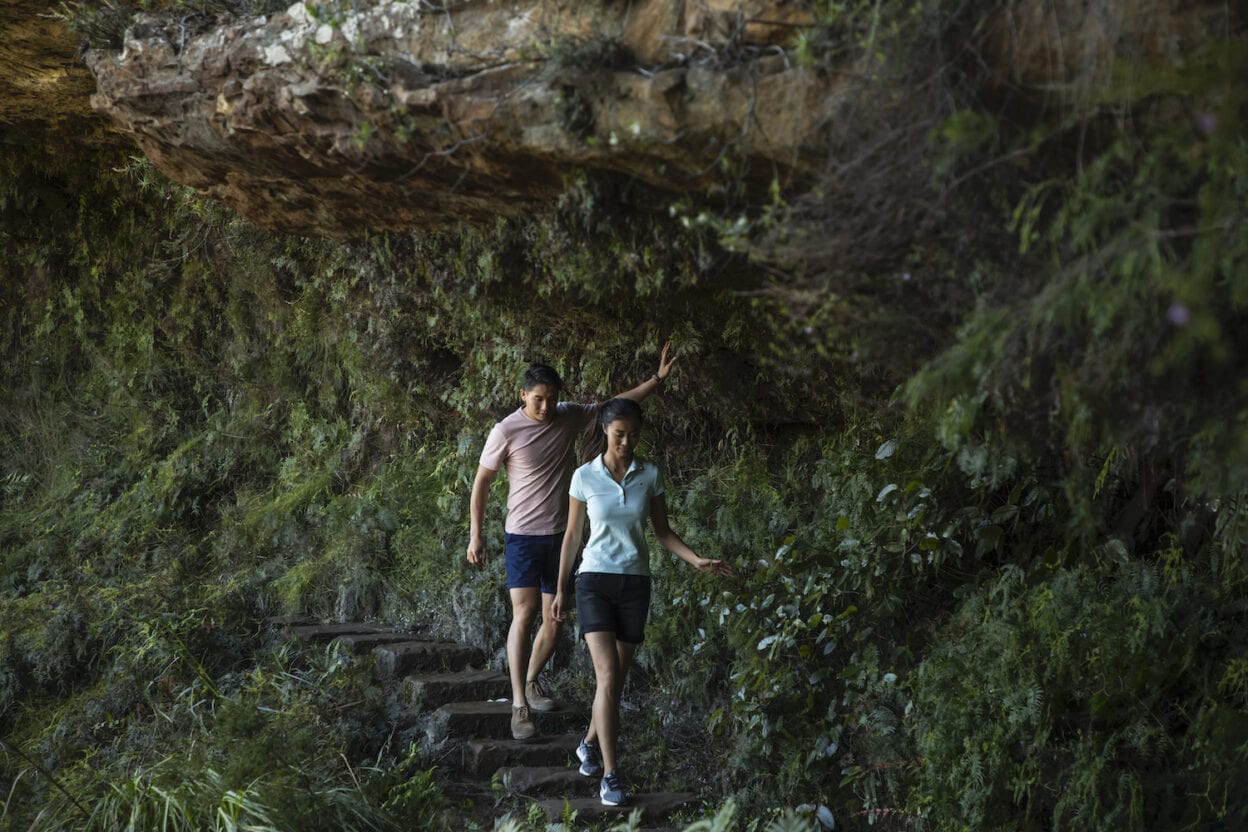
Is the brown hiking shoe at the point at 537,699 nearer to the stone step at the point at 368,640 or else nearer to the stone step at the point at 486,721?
the stone step at the point at 486,721

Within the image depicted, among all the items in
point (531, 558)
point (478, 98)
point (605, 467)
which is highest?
point (478, 98)

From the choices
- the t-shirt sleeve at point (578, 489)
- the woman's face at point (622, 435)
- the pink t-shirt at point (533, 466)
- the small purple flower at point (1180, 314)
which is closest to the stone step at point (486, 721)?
the pink t-shirt at point (533, 466)

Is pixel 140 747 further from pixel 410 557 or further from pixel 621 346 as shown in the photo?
pixel 621 346

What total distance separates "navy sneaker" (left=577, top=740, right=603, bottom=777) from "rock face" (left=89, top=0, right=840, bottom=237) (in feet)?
9.16

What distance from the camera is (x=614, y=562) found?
5.88 metres

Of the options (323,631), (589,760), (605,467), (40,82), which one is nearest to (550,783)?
(589,760)

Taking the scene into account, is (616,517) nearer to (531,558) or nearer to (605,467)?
(605,467)

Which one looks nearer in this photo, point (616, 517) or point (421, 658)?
point (616, 517)

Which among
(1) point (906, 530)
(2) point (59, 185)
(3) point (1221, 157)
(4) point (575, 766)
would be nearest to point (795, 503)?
(1) point (906, 530)

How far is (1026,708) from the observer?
17.4 feet

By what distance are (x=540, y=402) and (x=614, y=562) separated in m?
1.15

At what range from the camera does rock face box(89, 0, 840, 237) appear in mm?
4094

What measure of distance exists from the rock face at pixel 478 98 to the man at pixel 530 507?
1296 millimetres

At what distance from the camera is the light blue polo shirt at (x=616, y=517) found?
5902mm
